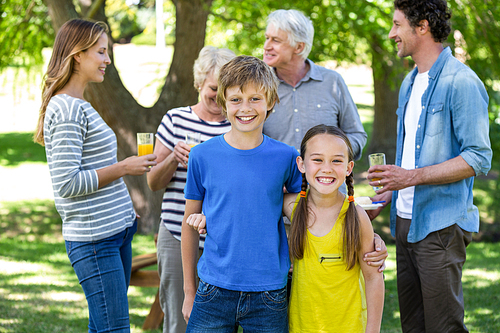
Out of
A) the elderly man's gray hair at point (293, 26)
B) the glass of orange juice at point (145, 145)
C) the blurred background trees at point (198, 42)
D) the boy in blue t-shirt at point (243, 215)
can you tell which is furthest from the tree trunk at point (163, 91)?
the boy in blue t-shirt at point (243, 215)

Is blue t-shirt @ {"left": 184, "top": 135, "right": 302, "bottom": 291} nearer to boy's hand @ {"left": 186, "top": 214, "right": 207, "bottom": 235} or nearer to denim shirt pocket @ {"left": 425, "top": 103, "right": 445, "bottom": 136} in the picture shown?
boy's hand @ {"left": 186, "top": 214, "right": 207, "bottom": 235}

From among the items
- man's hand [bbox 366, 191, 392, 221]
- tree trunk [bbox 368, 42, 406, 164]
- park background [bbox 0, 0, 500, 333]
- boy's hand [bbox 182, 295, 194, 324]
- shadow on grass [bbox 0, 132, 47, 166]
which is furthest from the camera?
shadow on grass [bbox 0, 132, 47, 166]

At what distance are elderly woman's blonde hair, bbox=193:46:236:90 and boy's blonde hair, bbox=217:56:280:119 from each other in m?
0.55

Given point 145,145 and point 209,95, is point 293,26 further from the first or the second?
point 145,145

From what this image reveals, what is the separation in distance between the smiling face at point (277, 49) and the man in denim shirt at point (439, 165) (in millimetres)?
668

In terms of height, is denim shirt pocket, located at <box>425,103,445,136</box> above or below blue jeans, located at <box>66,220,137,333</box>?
above

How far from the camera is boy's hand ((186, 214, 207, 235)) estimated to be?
2.21 m

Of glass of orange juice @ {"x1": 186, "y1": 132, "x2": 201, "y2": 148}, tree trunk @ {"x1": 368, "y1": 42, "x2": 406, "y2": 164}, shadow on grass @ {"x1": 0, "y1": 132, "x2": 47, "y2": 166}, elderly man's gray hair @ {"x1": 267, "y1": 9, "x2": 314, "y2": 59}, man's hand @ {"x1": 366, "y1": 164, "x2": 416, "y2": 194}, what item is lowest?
shadow on grass @ {"x1": 0, "y1": 132, "x2": 47, "y2": 166}

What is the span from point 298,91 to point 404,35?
71 cm

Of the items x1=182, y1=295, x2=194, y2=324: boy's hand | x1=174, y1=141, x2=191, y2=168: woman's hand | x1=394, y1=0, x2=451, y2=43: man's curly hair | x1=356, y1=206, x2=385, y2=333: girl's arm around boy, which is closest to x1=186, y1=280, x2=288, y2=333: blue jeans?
x1=182, y1=295, x2=194, y2=324: boy's hand

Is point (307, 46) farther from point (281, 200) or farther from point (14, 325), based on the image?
point (14, 325)

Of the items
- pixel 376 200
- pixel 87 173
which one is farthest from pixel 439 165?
pixel 87 173

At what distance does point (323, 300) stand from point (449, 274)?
2.83 feet

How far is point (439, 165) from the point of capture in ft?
8.62
